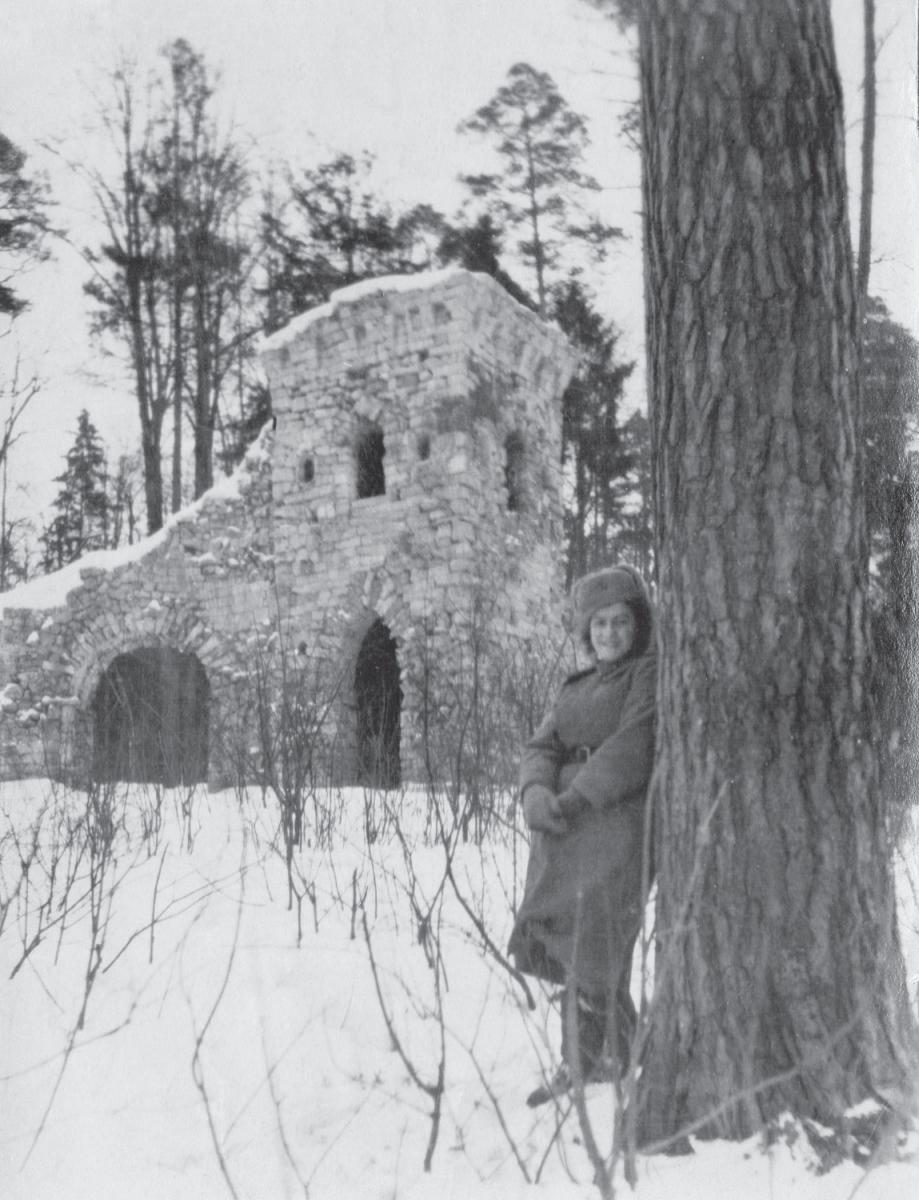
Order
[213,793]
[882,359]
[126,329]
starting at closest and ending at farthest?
[882,359], [213,793], [126,329]

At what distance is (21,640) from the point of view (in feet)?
37.5

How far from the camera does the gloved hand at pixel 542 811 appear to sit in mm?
2498

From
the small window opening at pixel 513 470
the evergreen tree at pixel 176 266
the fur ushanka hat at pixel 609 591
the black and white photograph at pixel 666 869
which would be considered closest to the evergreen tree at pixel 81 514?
the evergreen tree at pixel 176 266

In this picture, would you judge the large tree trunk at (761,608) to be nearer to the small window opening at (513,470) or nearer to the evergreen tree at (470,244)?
the small window opening at (513,470)

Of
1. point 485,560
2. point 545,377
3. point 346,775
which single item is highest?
point 545,377

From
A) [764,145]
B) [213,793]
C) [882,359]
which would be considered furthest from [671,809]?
[213,793]

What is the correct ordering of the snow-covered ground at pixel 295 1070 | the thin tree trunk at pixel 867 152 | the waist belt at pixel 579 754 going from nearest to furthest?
the snow-covered ground at pixel 295 1070, the waist belt at pixel 579 754, the thin tree trunk at pixel 867 152

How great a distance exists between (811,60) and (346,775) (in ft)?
22.9

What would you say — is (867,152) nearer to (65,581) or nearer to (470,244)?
(470,244)

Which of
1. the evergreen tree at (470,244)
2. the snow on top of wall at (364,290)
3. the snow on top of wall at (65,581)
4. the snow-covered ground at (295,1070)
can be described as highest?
the evergreen tree at (470,244)

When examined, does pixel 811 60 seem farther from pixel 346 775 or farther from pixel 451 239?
pixel 451 239

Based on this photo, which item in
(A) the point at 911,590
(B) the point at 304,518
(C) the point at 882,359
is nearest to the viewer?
(A) the point at 911,590

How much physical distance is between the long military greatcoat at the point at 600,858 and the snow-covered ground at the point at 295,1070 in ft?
0.55

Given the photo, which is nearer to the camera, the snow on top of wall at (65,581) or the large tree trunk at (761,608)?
the large tree trunk at (761,608)
